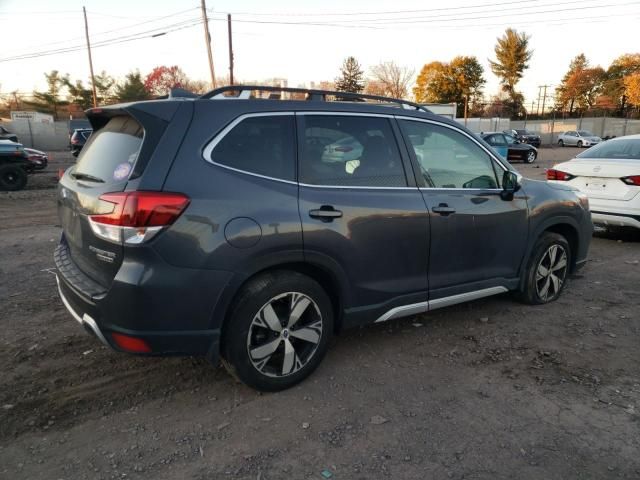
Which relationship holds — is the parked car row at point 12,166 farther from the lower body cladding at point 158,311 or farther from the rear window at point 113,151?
the lower body cladding at point 158,311

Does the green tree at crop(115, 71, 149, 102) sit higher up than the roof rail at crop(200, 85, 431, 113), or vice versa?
the green tree at crop(115, 71, 149, 102)

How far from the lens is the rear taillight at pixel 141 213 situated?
254cm

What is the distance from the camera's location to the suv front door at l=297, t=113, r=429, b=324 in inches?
123

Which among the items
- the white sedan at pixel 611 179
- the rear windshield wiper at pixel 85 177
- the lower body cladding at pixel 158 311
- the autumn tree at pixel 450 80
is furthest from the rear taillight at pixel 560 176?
the autumn tree at pixel 450 80

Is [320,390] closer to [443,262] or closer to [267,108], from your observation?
[443,262]

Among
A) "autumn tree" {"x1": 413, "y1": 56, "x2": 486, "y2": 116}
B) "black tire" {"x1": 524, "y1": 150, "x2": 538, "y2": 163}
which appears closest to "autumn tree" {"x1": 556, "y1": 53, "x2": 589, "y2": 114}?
"autumn tree" {"x1": 413, "y1": 56, "x2": 486, "y2": 116}

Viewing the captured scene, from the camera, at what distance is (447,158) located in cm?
392

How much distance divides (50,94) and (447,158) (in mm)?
55274

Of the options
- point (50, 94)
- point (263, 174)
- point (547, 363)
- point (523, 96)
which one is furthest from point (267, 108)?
point (523, 96)

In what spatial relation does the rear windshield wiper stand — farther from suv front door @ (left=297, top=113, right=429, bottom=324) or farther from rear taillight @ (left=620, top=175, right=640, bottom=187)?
rear taillight @ (left=620, top=175, right=640, bottom=187)

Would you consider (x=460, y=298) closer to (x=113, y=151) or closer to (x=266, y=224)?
(x=266, y=224)

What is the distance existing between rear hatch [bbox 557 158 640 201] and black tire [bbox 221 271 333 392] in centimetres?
→ 555

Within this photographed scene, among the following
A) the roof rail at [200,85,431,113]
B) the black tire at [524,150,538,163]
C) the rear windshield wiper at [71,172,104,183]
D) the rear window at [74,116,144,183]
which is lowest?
the black tire at [524,150,538,163]

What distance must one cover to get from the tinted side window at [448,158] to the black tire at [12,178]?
41.5 feet
